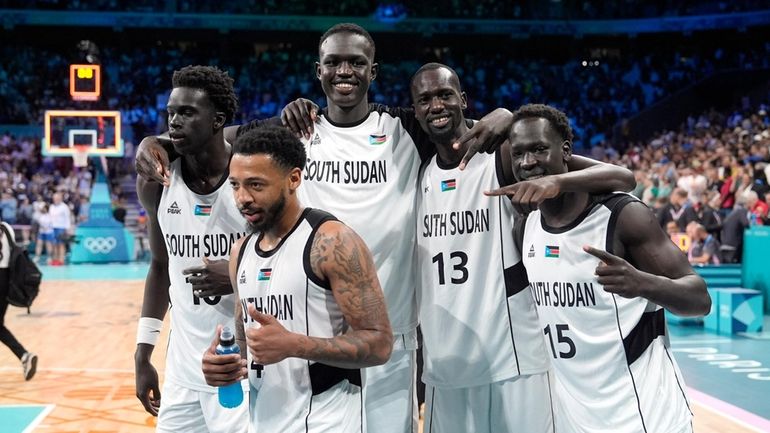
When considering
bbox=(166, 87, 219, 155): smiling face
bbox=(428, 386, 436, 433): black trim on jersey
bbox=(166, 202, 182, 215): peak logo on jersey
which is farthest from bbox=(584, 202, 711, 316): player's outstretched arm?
bbox=(166, 202, 182, 215): peak logo on jersey

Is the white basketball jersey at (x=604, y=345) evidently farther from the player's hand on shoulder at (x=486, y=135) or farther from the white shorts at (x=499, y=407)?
the player's hand on shoulder at (x=486, y=135)

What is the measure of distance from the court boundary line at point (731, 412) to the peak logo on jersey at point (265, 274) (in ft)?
16.1

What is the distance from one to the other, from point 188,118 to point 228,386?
1.40m

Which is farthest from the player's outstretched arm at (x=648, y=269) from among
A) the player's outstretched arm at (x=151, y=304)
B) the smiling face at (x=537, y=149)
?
the player's outstretched arm at (x=151, y=304)

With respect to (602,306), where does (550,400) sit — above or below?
below

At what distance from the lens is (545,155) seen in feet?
11.6

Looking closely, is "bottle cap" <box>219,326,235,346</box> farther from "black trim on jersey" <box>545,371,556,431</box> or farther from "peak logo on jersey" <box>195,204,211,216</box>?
"black trim on jersey" <box>545,371,556,431</box>

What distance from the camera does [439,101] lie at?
156 inches

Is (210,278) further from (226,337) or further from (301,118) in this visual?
(301,118)

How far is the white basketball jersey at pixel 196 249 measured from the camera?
12.8 feet

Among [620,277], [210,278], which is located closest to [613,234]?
[620,277]

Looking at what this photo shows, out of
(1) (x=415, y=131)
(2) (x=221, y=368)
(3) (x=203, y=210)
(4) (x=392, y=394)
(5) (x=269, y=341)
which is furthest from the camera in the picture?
(1) (x=415, y=131)

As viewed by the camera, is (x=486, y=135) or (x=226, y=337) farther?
(x=486, y=135)

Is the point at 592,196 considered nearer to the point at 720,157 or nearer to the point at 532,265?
the point at 532,265
